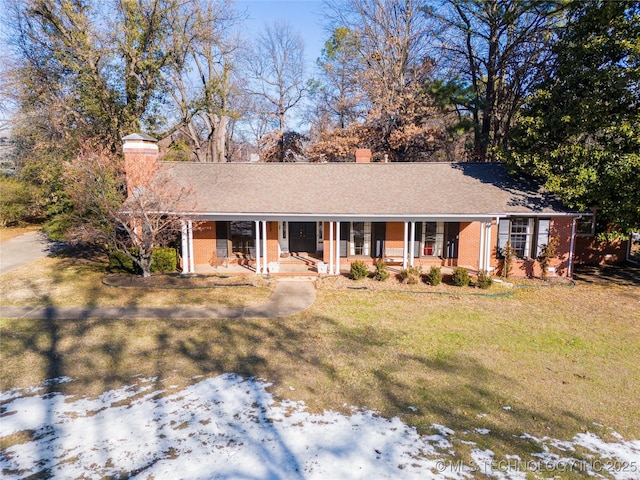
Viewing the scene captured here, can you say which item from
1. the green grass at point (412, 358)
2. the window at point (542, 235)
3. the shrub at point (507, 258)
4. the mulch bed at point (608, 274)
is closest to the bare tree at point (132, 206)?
the green grass at point (412, 358)

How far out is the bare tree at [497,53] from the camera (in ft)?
72.3

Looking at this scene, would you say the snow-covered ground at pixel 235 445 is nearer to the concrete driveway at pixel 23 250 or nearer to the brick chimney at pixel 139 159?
the brick chimney at pixel 139 159

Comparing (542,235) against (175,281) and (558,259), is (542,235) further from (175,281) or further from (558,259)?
(175,281)

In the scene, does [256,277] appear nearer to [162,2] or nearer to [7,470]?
[7,470]

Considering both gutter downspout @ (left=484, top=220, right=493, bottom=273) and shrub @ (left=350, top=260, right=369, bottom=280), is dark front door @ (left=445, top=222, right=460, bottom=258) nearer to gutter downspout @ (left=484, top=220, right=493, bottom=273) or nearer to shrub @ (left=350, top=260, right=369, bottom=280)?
gutter downspout @ (left=484, top=220, right=493, bottom=273)

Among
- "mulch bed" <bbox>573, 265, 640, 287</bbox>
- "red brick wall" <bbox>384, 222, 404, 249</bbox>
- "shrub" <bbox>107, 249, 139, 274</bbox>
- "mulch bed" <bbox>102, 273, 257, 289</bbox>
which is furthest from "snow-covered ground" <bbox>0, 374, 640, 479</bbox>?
"mulch bed" <bbox>573, 265, 640, 287</bbox>

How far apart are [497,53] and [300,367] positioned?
81.6 ft

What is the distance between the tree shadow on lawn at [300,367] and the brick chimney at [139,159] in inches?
230

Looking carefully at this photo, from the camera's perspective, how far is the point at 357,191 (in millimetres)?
16375

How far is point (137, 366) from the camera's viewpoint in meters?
8.16

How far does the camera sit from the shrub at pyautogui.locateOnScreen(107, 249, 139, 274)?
15117mm

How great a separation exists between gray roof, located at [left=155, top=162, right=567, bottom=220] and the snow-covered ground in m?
8.96

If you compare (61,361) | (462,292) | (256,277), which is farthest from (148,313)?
(462,292)

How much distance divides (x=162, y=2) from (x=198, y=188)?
12916 mm
